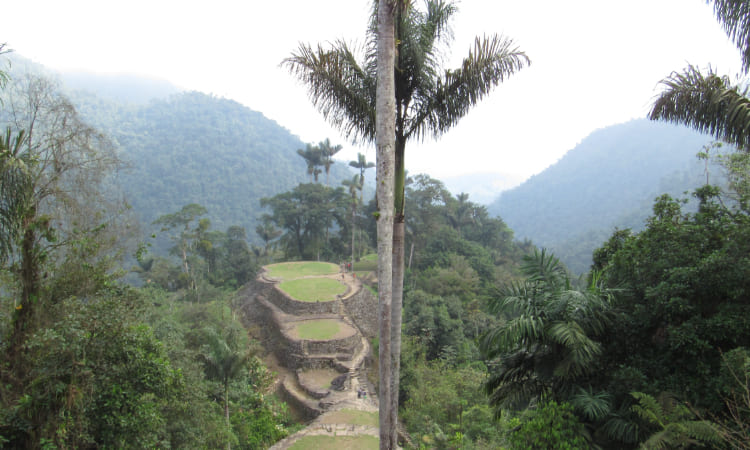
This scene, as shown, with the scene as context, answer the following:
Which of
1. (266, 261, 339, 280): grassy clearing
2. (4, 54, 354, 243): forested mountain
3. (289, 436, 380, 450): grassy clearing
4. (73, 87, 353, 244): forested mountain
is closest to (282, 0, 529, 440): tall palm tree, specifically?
(289, 436, 380, 450): grassy clearing

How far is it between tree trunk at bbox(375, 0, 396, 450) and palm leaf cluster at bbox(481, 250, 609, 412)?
4.05ft

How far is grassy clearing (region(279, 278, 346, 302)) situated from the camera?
1817 centimetres

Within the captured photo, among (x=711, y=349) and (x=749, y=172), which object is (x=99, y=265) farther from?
(x=749, y=172)

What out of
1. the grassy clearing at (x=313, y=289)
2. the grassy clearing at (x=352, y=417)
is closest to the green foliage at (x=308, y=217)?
the grassy clearing at (x=313, y=289)

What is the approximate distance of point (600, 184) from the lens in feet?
247

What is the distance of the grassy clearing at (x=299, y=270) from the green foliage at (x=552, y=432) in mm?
19040

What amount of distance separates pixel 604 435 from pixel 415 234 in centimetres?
2654

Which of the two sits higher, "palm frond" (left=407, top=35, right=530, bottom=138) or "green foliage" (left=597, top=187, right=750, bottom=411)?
"palm frond" (left=407, top=35, right=530, bottom=138)

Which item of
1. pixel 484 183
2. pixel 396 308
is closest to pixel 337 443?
pixel 396 308

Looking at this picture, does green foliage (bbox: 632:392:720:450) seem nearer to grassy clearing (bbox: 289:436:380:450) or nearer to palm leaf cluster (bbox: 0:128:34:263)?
grassy clearing (bbox: 289:436:380:450)

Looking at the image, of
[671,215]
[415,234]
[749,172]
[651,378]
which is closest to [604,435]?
[651,378]

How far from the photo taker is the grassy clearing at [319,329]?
15062mm

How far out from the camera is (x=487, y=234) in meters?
35.9

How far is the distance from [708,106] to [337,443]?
8.84m
